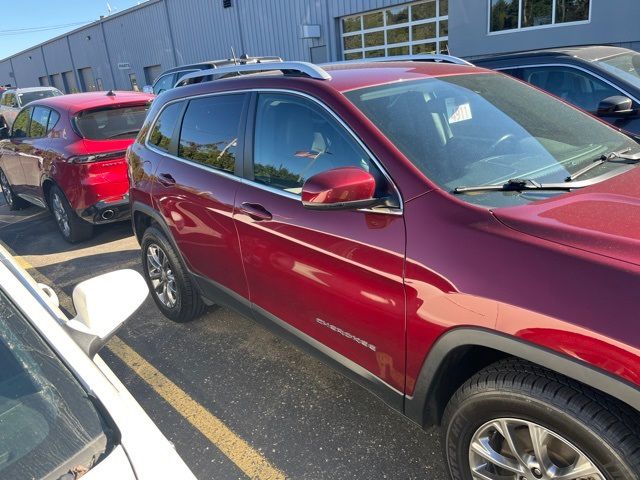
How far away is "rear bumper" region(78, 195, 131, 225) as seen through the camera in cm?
554

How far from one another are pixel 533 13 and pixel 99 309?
1119 cm

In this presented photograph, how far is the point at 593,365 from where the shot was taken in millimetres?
1426

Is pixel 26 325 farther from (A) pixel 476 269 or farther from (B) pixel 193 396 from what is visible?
(B) pixel 193 396

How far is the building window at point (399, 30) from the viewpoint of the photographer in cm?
1241

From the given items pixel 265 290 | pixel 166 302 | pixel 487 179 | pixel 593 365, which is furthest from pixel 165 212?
pixel 593 365

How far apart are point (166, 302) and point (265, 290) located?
1553 mm

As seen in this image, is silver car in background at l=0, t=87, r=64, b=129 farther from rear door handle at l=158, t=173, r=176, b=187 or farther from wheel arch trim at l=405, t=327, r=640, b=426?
wheel arch trim at l=405, t=327, r=640, b=426

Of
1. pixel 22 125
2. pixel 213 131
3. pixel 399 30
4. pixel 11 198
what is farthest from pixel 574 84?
pixel 399 30

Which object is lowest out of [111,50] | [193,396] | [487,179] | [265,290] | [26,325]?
[193,396]

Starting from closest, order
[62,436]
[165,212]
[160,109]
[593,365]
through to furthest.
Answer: [62,436] → [593,365] → [165,212] → [160,109]

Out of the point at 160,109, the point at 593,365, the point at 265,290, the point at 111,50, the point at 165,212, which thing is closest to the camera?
the point at 593,365

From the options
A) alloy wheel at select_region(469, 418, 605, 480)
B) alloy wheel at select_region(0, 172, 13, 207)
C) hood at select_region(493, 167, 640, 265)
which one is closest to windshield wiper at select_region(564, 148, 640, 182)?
hood at select_region(493, 167, 640, 265)

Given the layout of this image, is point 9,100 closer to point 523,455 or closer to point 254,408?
point 254,408

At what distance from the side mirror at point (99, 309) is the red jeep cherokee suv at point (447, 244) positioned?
0.79 metres
